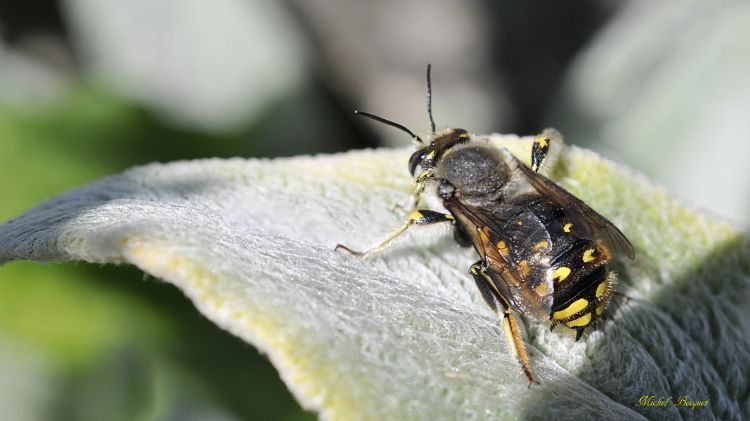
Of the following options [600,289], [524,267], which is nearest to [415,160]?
[524,267]

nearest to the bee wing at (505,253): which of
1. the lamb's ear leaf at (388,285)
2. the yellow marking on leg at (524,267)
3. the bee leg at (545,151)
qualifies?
the yellow marking on leg at (524,267)

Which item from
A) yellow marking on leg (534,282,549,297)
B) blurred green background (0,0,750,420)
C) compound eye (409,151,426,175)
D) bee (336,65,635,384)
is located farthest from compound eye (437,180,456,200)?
blurred green background (0,0,750,420)

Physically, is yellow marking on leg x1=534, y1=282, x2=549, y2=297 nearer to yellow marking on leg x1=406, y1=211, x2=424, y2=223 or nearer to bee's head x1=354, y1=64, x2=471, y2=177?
yellow marking on leg x1=406, y1=211, x2=424, y2=223

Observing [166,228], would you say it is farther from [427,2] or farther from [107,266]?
[427,2]

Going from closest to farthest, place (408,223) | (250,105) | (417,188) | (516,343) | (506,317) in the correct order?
(516,343), (506,317), (408,223), (417,188), (250,105)

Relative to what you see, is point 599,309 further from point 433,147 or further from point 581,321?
point 433,147

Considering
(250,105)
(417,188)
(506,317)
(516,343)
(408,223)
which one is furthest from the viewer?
(250,105)

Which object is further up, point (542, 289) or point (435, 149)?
point (435, 149)

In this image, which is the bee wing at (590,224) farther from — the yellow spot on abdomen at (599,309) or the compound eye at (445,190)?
the compound eye at (445,190)
